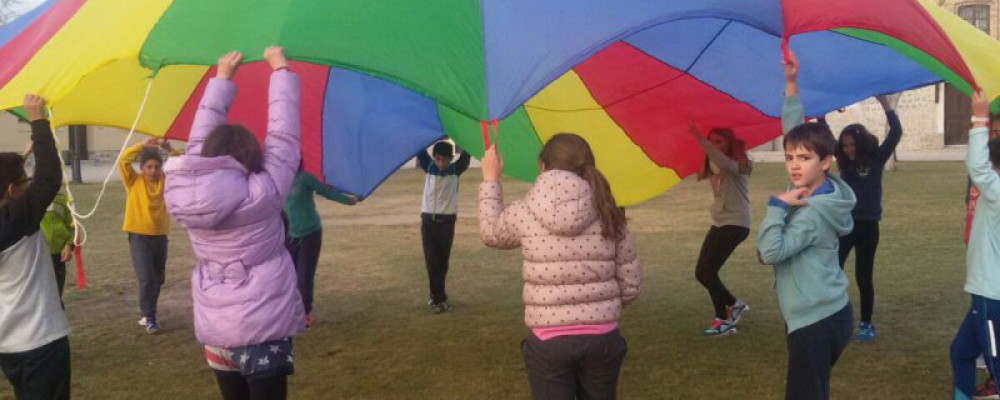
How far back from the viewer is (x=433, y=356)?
592 centimetres

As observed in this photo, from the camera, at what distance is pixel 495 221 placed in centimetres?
341

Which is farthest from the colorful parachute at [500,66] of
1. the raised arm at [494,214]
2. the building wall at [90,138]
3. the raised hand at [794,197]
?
the building wall at [90,138]

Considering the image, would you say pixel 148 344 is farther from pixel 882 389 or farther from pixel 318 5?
pixel 882 389

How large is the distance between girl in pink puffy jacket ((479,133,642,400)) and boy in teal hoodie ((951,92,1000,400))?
175 cm

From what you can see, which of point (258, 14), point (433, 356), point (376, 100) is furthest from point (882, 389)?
point (258, 14)

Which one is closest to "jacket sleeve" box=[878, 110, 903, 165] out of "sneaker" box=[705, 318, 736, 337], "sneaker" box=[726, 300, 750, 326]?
"sneaker" box=[726, 300, 750, 326]

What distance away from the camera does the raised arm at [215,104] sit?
3410 mm

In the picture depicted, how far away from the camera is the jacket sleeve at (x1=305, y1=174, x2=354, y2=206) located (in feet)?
20.6

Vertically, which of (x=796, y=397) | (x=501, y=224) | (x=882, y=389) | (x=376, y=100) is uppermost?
(x=376, y=100)

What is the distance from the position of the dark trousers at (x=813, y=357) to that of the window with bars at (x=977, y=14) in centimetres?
3547

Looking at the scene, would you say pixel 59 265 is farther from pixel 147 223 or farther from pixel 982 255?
pixel 982 255

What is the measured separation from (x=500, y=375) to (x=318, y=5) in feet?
8.59

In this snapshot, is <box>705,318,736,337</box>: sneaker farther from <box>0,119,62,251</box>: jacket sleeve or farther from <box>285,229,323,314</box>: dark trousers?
<box>0,119,62,251</box>: jacket sleeve

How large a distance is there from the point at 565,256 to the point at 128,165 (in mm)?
4326
